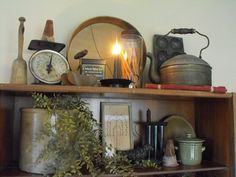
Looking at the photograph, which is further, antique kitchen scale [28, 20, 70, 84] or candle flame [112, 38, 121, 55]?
candle flame [112, 38, 121, 55]

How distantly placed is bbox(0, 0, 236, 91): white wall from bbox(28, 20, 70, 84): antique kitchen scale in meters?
0.13

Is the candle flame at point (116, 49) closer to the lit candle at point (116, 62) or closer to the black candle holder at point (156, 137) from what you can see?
the lit candle at point (116, 62)

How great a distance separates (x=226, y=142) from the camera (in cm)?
131

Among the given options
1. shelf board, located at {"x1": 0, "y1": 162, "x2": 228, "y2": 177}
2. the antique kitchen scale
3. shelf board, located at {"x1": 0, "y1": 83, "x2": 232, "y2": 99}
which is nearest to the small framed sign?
the antique kitchen scale

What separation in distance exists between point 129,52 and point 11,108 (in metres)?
0.60

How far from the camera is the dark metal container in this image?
4.24 ft

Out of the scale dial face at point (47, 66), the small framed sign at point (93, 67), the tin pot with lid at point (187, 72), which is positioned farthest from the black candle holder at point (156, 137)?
the scale dial face at point (47, 66)

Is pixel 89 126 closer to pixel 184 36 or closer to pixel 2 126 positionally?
A: pixel 2 126

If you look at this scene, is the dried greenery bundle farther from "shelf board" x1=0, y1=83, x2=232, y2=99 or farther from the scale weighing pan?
the scale weighing pan

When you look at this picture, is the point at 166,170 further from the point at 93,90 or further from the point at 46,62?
the point at 46,62

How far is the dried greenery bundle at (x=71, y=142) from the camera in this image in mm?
1054

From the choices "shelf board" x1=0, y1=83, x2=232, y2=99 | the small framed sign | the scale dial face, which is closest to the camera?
"shelf board" x1=0, y1=83, x2=232, y2=99

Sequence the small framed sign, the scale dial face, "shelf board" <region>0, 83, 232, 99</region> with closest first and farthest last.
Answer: "shelf board" <region>0, 83, 232, 99</region> < the scale dial face < the small framed sign

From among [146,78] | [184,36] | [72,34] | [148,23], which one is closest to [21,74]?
[72,34]
